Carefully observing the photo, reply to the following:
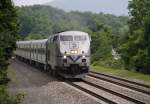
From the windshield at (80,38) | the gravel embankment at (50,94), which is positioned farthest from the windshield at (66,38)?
the gravel embankment at (50,94)

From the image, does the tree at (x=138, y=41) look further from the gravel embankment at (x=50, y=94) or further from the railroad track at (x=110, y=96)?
the railroad track at (x=110, y=96)

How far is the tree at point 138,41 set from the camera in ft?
119

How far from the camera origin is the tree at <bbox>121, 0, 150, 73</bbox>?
Answer: 36.2 meters

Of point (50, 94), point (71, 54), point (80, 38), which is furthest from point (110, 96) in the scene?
point (80, 38)

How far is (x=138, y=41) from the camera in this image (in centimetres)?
3844

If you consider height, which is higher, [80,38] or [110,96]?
[80,38]

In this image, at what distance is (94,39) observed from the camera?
84.3 meters

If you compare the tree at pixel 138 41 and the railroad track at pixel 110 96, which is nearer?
the railroad track at pixel 110 96

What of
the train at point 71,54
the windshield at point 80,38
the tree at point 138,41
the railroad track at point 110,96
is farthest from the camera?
the tree at point 138,41

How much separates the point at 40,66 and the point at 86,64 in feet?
49.5

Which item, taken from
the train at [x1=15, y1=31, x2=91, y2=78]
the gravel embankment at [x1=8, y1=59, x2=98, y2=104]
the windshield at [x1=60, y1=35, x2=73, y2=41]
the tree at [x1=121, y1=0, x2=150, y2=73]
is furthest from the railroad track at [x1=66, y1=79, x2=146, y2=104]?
the tree at [x1=121, y1=0, x2=150, y2=73]

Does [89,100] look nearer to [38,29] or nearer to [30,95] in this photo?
[30,95]

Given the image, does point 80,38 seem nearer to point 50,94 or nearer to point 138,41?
point 50,94

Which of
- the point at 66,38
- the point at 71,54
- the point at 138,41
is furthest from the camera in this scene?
the point at 138,41
